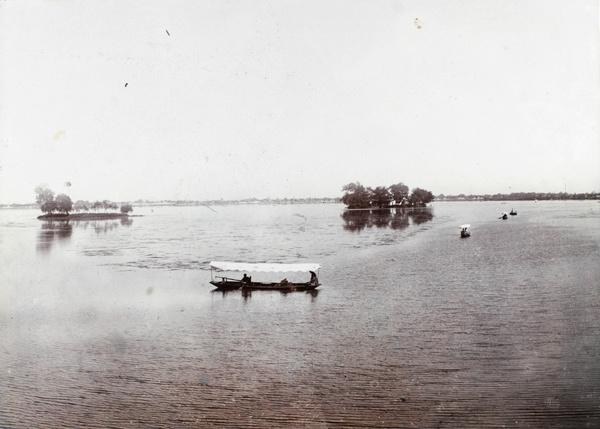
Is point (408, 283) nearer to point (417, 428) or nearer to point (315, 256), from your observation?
point (315, 256)

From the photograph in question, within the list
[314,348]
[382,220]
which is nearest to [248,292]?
[314,348]

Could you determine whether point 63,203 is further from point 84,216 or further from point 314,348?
point 314,348

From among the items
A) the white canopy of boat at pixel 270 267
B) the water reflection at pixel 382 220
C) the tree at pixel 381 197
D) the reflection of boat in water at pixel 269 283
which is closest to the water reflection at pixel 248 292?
the reflection of boat in water at pixel 269 283

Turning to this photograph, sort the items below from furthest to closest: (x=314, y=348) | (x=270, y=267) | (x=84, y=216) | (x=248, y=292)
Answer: (x=84, y=216), (x=248, y=292), (x=270, y=267), (x=314, y=348)

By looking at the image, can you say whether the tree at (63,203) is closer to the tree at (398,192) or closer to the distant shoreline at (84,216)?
the distant shoreline at (84,216)

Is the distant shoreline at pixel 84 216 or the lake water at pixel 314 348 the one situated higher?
the distant shoreline at pixel 84 216

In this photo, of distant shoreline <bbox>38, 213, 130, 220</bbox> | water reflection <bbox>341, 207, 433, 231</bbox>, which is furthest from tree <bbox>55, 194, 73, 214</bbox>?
water reflection <bbox>341, 207, 433, 231</bbox>
